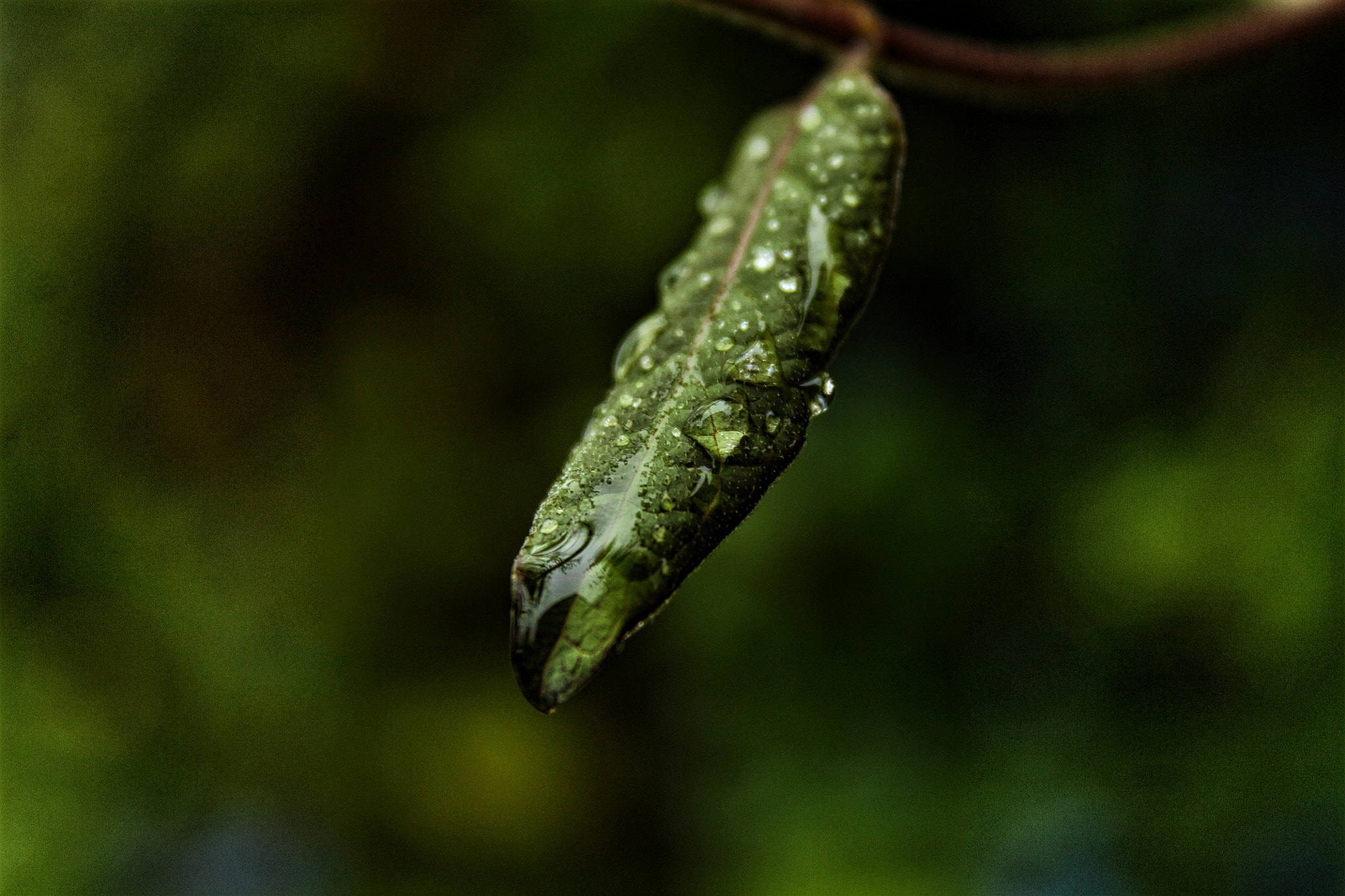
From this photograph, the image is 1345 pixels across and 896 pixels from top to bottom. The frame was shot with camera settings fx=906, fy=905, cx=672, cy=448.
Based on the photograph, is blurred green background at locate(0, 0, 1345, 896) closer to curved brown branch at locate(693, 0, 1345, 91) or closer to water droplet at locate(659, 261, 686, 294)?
curved brown branch at locate(693, 0, 1345, 91)

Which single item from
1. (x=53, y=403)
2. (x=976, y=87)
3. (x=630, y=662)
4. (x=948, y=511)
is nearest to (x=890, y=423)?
(x=948, y=511)

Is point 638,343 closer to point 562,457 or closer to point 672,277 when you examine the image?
point 672,277

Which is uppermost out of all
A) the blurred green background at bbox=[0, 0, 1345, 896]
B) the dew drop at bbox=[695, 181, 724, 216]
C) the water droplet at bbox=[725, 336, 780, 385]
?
the water droplet at bbox=[725, 336, 780, 385]

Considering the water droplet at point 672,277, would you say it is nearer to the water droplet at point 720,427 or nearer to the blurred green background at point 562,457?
the water droplet at point 720,427

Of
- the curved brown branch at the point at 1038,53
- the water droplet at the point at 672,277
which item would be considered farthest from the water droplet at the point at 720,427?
the curved brown branch at the point at 1038,53

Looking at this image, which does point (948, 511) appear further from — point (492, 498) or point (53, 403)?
point (53, 403)

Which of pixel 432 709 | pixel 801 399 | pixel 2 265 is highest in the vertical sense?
pixel 801 399

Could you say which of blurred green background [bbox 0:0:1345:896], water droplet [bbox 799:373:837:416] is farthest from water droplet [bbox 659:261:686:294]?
blurred green background [bbox 0:0:1345:896]
